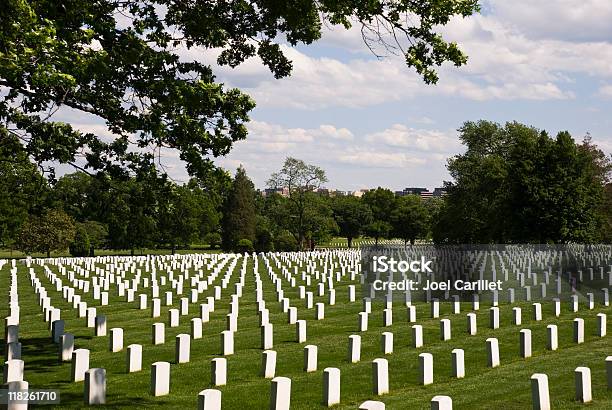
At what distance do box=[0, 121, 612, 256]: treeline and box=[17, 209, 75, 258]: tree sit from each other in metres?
0.10

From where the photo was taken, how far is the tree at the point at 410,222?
12325 centimetres

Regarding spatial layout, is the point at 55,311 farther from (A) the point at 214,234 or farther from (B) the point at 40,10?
(A) the point at 214,234

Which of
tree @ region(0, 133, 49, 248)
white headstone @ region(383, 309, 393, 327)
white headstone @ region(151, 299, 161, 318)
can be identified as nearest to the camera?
tree @ region(0, 133, 49, 248)

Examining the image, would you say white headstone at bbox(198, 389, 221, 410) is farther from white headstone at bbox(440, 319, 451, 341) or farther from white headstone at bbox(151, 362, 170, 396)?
white headstone at bbox(440, 319, 451, 341)

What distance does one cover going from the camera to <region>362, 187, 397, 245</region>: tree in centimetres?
12319

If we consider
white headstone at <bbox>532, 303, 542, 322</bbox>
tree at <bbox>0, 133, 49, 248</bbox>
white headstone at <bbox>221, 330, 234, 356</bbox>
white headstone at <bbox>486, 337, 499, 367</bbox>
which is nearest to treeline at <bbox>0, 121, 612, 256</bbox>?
tree at <bbox>0, 133, 49, 248</bbox>

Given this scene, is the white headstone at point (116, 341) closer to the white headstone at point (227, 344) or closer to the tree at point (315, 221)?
the white headstone at point (227, 344)

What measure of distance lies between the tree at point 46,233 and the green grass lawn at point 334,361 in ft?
158

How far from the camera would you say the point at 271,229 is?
9312cm

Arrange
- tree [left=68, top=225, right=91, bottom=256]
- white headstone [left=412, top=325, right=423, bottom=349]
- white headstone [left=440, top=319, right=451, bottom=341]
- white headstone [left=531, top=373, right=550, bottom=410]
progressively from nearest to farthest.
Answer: white headstone [left=531, top=373, right=550, bottom=410] < white headstone [left=412, top=325, right=423, bottom=349] < white headstone [left=440, top=319, right=451, bottom=341] < tree [left=68, top=225, right=91, bottom=256]

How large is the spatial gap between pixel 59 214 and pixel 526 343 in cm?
6184

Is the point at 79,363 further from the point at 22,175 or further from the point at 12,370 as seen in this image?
the point at 22,175

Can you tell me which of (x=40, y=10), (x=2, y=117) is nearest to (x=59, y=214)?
(x=2, y=117)

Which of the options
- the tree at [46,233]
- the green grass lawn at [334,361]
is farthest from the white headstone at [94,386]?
the tree at [46,233]
